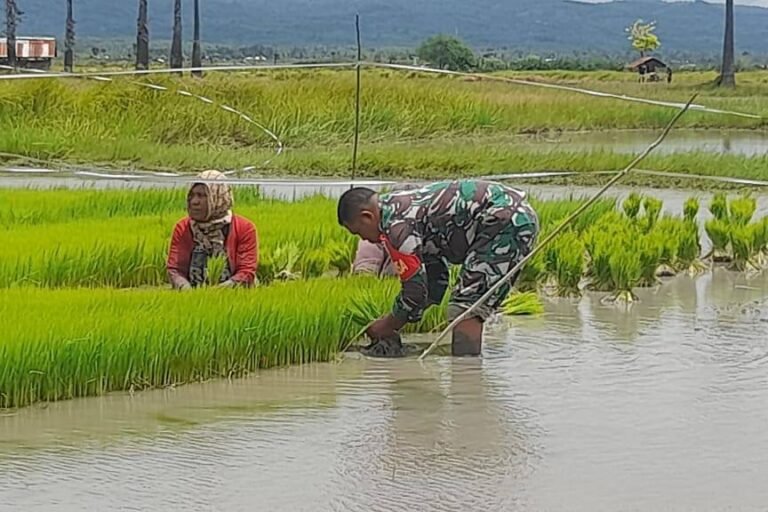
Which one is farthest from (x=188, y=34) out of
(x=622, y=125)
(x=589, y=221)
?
(x=589, y=221)

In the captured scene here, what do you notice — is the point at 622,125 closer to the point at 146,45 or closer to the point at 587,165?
the point at 587,165

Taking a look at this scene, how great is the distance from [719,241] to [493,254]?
139 inches

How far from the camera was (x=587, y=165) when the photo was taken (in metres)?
15.1

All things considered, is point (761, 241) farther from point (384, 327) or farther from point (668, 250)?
point (384, 327)

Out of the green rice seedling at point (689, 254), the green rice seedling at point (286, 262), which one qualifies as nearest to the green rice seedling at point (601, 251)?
the green rice seedling at point (689, 254)

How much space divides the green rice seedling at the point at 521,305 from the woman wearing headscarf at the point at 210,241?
4.05ft

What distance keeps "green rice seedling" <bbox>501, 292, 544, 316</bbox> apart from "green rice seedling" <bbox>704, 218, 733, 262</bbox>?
2.18 m

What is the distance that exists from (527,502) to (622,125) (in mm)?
20448


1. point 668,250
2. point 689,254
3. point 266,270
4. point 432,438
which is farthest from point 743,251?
point 432,438

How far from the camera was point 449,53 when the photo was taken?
218 ft

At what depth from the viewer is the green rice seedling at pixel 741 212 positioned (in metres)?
9.48

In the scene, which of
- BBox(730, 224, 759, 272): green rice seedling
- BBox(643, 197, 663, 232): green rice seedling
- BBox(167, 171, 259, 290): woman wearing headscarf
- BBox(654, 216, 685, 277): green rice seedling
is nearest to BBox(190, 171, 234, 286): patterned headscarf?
BBox(167, 171, 259, 290): woman wearing headscarf

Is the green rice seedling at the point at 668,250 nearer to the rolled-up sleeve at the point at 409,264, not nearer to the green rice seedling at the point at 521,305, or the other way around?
the green rice seedling at the point at 521,305

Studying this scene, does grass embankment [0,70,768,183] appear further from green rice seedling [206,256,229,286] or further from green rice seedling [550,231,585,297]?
green rice seedling [206,256,229,286]
